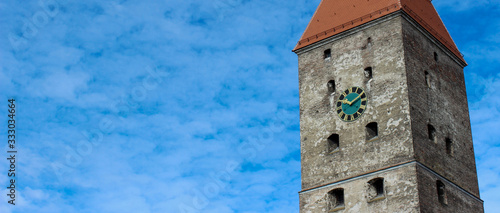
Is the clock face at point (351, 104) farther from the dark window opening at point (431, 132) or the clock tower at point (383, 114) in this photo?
the dark window opening at point (431, 132)

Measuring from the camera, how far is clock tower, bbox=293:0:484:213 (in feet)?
116

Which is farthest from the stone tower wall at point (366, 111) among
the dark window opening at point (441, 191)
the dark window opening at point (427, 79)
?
the dark window opening at point (441, 191)

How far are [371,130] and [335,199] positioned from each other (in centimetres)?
366

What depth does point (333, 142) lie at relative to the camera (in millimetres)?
38156

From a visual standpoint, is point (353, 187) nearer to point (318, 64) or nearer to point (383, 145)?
point (383, 145)

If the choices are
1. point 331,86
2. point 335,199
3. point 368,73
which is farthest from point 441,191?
point 331,86

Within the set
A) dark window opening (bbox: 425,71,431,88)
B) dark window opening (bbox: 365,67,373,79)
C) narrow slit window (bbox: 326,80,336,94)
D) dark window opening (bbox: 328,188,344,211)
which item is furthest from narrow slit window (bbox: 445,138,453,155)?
narrow slit window (bbox: 326,80,336,94)

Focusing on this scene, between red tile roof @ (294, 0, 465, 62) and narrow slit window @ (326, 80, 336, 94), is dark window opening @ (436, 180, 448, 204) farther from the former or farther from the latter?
red tile roof @ (294, 0, 465, 62)

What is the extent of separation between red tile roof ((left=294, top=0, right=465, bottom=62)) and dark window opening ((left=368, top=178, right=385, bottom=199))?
8.59 metres

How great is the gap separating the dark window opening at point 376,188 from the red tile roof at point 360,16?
859 centimetres

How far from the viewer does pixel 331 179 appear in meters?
36.9

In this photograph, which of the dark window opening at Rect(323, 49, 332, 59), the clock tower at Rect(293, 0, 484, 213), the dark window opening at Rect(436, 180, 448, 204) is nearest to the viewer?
the clock tower at Rect(293, 0, 484, 213)

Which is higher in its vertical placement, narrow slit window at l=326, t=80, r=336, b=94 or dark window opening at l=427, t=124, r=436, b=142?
narrow slit window at l=326, t=80, r=336, b=94

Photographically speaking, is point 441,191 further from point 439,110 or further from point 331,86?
point 331,86
